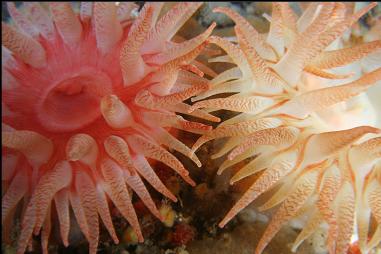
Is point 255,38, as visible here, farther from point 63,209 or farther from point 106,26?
point 63,209

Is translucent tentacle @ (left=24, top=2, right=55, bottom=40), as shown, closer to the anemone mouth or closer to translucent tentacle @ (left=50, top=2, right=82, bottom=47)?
translucent tentacle @ (left=50, top=2, right=82, bottom=47)

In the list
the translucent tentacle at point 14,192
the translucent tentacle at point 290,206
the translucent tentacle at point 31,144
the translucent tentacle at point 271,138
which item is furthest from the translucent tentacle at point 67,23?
the translucent tentacle at point 290,206

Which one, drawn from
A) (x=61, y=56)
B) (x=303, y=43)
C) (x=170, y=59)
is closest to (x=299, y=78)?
(x=303, y=43)

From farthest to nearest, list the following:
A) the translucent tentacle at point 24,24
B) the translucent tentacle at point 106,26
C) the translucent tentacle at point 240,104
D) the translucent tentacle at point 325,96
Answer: the translucent tentacle at point 24,24 → the translucent tentacle at point 106,26 → the translucent tentacle at point 240,104 → the translucent tentacle at point 325,96

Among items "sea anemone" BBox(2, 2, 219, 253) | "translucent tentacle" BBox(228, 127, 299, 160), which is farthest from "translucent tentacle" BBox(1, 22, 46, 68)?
"translucent tentacle" BBox(228, 127, 299, 160)

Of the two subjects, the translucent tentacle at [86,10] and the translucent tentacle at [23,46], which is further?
the translucent tentacle at [86,10]

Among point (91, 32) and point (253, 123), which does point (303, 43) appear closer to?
point (253, 123)

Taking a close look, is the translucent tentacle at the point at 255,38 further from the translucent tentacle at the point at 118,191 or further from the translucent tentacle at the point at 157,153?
the translucent tentacle at the point at 118,191

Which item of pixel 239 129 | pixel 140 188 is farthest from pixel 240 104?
pixel 140 188
